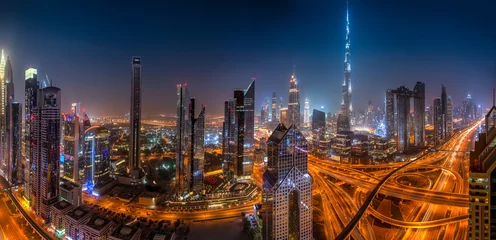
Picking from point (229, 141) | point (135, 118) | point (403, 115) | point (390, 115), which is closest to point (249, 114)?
point (229, 141)

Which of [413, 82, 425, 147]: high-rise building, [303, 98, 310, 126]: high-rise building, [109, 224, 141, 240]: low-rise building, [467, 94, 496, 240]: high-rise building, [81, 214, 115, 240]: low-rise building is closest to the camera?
[467, 94, 496, 240]: high-rise building

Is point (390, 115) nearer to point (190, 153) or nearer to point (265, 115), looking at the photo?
point (265, 115)

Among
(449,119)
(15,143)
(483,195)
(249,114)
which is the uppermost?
(249,114)

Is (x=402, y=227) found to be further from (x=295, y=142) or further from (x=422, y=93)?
(x=422, y=93)

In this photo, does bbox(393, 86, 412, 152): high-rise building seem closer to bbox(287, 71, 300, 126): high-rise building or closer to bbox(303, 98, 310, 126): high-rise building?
bbox(287, 71, 300, 126): high-rise building

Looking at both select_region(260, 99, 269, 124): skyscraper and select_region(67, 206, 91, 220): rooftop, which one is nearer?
select_region(67, 206, 91, 220): rooftop

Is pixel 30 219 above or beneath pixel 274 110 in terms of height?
beneath

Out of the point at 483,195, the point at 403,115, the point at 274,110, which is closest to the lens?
the point at 483,195

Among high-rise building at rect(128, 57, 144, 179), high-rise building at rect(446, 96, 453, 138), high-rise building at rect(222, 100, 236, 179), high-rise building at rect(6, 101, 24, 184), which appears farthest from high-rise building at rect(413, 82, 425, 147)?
high-rise building at rect(6, 101, 24, 184)
